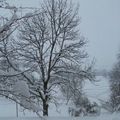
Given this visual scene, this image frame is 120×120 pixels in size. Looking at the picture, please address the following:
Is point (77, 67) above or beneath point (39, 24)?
beneath

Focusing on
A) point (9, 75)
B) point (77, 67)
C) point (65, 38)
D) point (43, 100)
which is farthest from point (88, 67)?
point (9, 75)

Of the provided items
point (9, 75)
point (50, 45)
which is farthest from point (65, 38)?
point (9, 75)

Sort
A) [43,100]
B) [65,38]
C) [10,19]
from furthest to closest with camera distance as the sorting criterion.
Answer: [65,38] → [43,100] → [10,19]

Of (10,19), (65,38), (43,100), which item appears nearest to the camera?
(10,19)

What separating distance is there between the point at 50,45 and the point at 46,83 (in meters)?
2.26

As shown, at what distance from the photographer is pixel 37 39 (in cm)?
1820

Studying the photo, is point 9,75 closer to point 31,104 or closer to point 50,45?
point 31,104

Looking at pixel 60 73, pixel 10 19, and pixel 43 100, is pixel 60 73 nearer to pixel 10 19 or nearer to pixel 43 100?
pixel 43 100

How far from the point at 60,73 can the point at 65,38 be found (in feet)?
6.93

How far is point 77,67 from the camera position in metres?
18.7

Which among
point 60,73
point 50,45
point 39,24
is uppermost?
point 39,24

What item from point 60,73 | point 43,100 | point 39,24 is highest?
point 39,24

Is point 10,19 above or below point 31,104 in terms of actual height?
above

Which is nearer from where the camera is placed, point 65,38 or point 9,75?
point 9,75
